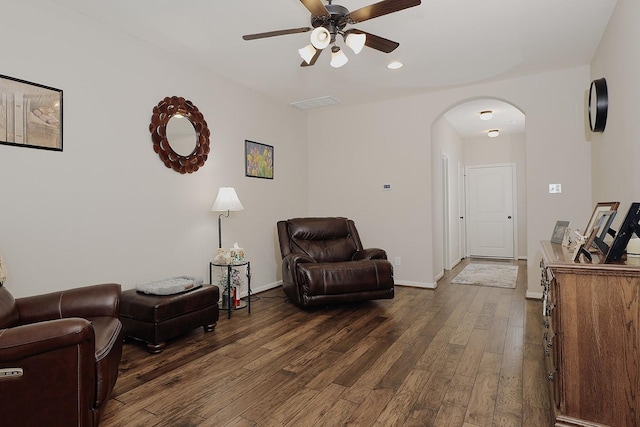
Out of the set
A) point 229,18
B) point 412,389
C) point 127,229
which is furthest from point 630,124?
point 127,229

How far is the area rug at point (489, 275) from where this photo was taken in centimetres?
497

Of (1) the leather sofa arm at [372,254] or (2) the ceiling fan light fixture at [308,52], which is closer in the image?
(2) the ceiling fan light fixture at [308,52]

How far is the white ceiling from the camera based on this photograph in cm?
265

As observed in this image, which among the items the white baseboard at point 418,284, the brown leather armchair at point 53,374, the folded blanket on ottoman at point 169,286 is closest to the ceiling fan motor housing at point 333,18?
the brown leather armchair at point 53,374

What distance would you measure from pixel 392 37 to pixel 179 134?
2.16 metres

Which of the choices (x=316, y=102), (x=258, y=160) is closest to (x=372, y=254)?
(x=258, y=160)

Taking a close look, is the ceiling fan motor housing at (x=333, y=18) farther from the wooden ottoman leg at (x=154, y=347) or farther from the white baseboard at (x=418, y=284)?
the white baseboard at (x=418, y=284)

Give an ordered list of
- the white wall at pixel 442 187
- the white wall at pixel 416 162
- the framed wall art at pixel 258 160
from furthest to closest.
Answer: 1. the white wall at pixel 442 187
2. the framed wall art at pixel 258 160
3. the white wall at pixel 416 162

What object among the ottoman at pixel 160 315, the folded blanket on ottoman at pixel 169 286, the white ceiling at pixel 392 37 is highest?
the white ceiling at pixel 392 37

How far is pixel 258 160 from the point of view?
4574 mm

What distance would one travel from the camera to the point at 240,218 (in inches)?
169

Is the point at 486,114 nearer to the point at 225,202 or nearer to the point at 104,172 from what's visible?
the point at 225,202

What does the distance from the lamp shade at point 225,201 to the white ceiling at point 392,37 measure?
131cm

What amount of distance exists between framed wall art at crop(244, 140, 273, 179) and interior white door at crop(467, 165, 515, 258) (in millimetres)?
4847
